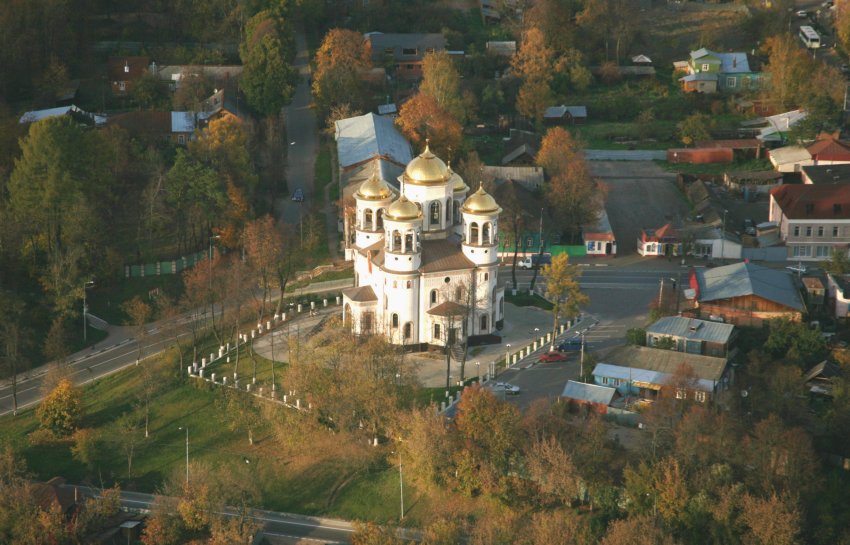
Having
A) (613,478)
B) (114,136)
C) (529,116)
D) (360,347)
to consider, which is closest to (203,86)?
(114,136)

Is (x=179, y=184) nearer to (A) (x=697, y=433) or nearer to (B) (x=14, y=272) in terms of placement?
(B) (x=14, y=272)

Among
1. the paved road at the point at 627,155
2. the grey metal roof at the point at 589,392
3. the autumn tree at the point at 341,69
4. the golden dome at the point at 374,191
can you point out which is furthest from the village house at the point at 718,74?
the grey metal roof at the point at 589,392

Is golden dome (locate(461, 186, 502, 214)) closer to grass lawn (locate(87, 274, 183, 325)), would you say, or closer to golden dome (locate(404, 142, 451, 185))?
golden dome (locate(404, 142, 451, 185))

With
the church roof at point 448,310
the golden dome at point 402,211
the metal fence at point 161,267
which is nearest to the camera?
the golden dome at point 402,211

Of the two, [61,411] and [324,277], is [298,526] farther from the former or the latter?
[324,277]

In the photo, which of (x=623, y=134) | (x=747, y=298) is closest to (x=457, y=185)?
(x=747, y=298)

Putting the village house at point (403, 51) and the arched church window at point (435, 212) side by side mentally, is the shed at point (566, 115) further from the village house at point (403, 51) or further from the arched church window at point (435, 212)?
the arched church window at point (435, 212)
